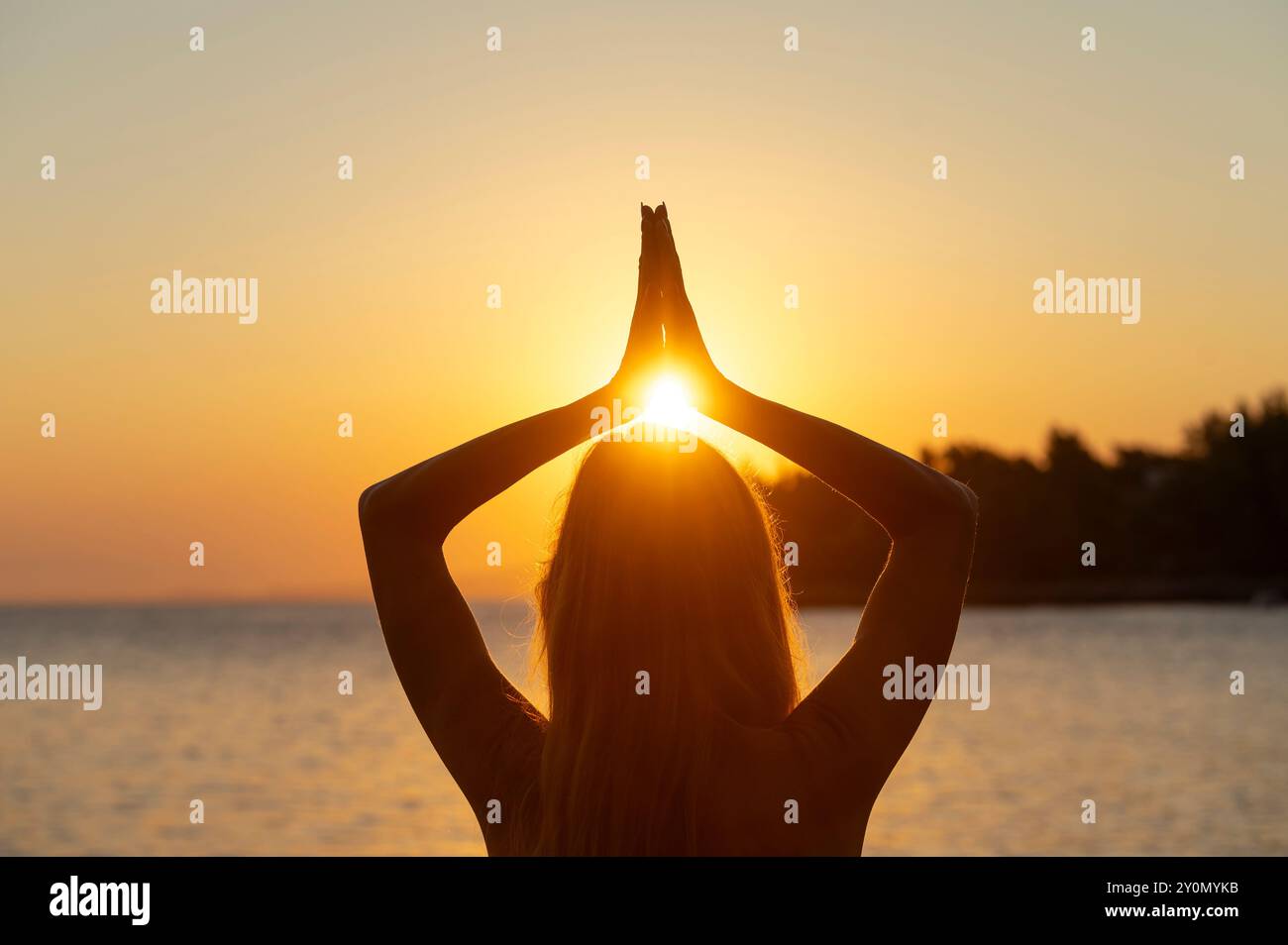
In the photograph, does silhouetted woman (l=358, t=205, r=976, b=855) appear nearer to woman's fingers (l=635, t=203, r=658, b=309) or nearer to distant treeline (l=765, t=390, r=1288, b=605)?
woman's fingers (l=635, t=203, r=658, b=309)

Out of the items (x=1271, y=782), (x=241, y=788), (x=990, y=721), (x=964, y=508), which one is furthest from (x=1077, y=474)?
(x=964, y=508)

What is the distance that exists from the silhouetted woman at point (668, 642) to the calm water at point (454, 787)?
64 cm

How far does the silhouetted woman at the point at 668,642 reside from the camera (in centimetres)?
194

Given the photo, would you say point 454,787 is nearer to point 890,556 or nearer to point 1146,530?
point 890,556

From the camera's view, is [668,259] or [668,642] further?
[668,259]

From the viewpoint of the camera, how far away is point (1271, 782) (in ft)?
78.3

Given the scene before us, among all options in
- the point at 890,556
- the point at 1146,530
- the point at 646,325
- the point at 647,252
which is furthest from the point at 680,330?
the point at 1146,530

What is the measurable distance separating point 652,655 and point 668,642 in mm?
35

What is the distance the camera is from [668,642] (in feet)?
6.43

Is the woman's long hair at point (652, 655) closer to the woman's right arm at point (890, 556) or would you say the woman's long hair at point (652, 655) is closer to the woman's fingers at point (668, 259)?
the woman's right arm at point (890, 556)

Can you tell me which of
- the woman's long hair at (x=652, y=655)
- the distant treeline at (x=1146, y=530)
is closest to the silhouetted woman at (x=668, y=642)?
the woman's long hair at (x=652, y=655)

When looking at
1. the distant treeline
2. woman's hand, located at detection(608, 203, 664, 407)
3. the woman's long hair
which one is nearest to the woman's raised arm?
woman's hand, located at detection(608, 203, 664, 407)
